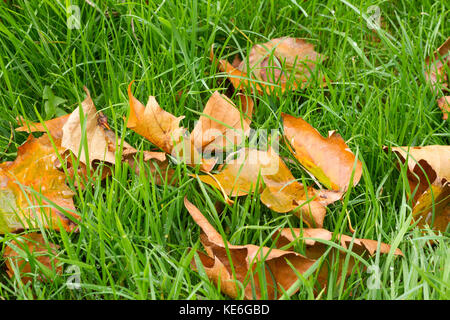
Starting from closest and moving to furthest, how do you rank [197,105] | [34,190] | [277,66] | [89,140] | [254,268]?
[254,268] < [34,190] < [89,140] < [197,105] < [277,66]

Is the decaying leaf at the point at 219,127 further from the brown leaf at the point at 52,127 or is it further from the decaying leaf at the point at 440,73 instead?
the decaying leaf at the point at 440,73

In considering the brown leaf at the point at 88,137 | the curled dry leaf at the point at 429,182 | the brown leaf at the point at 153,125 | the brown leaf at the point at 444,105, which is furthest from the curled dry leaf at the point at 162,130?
the brown leaf at the point at 444,105

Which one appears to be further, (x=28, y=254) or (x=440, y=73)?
(x=440, y=73)

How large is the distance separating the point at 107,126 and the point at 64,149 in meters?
0.15

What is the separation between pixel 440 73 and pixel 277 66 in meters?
0.62

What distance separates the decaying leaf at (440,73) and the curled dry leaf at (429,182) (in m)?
0.29

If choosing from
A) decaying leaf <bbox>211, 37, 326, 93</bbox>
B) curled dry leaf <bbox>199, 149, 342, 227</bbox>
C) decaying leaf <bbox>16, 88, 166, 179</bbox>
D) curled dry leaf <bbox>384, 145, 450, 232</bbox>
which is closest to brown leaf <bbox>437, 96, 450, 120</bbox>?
curled dry leaf <bbox>384, 145, 450, 232</bbox>

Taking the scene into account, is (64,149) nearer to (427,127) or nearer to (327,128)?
(327,128)

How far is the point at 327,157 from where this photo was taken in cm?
167

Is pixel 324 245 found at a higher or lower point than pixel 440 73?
lower

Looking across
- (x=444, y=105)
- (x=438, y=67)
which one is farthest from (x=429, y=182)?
(x=438, y=67)

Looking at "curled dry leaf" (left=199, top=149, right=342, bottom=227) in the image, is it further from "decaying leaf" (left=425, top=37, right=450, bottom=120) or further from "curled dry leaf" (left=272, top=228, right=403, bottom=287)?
"decaying leaf" (left=425, top=37, right=450, bottom=120)

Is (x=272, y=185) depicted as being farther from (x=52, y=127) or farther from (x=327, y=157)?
(x=52, y=127)

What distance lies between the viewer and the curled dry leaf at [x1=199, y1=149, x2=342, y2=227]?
156 cm
